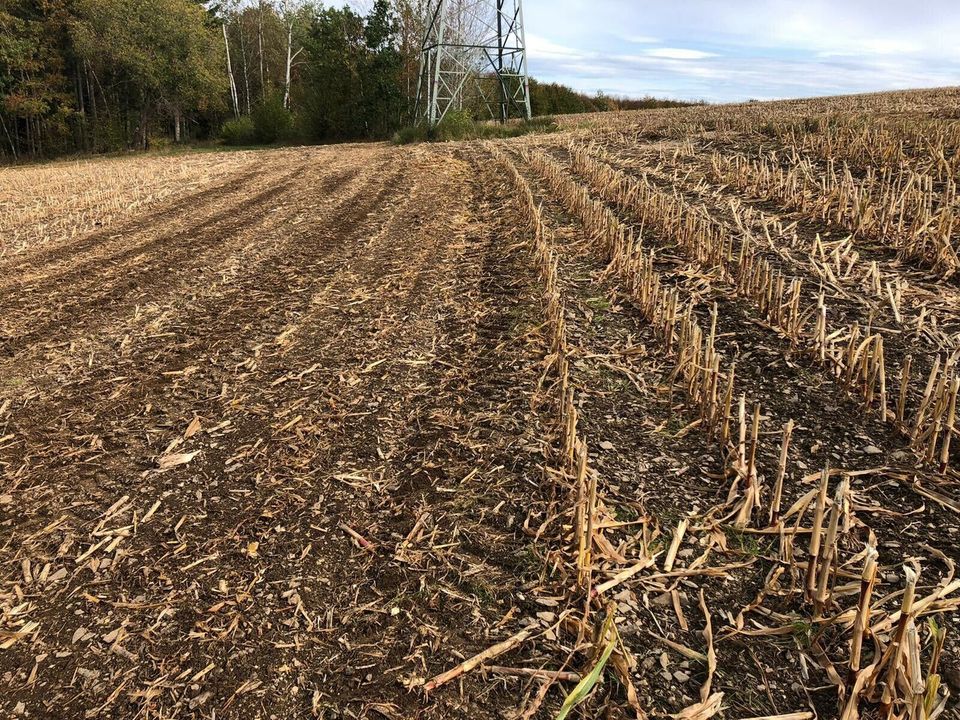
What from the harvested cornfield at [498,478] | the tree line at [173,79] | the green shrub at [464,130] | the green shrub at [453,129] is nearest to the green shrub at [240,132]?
the tree line at [173,79]

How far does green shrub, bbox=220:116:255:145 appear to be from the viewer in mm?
36125

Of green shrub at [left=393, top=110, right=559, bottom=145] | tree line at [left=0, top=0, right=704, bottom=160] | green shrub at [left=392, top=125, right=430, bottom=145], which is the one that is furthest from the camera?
tree line at [left=0, top=0, right=704, bottom=160]

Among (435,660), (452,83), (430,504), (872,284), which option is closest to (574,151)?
(872,284)

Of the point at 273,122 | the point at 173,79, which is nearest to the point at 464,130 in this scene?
the point at 273,122

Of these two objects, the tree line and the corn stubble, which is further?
the tree line

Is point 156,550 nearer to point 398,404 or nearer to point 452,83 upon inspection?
point 398,404

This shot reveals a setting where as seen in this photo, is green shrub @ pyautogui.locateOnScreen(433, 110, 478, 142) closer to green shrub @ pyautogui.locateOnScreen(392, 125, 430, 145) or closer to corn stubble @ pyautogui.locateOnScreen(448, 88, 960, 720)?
green shrub @ pyautogui.locateOnScreen(392, 125, 430, 145)

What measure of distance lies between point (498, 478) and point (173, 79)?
40.6 meters

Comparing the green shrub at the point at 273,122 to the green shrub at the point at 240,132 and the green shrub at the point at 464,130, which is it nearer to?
the green shrub at the point at 240,132

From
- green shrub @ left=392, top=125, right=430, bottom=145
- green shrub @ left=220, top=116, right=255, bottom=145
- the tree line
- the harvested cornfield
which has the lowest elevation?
the harvested cornfield

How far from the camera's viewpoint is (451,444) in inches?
149

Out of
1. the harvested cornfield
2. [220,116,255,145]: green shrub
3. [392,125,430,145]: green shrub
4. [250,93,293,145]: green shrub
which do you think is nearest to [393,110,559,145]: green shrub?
[392,125,430,145]: green shrub

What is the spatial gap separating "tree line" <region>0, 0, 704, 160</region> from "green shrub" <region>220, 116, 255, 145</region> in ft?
0.25

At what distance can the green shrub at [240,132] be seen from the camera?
36125 millimetres
